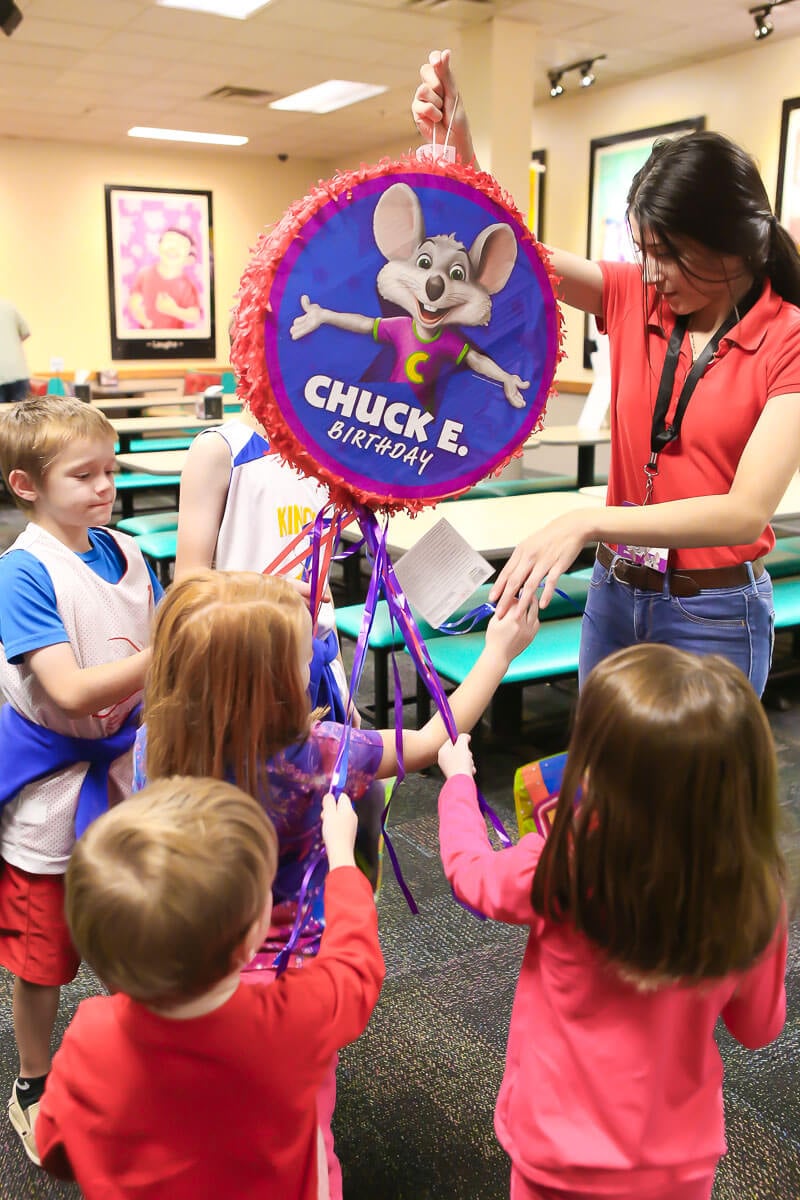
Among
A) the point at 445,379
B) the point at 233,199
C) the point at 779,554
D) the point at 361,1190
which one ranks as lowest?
the point at 361,1190

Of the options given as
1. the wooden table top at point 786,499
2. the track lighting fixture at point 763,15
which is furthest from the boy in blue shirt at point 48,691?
the track lighting fixture at point 763,15

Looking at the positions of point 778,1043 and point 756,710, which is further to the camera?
point 778,1043

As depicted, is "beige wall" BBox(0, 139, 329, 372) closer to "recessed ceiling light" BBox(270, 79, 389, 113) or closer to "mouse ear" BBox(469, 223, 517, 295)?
"recessed ceiling light" BBox(270, 79, 389, 113)

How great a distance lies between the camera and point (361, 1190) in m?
1.43

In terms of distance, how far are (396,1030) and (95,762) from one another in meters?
0.83

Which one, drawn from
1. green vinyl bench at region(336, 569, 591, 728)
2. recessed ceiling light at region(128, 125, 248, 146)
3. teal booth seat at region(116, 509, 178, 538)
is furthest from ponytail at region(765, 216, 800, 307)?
recessed ceiling light at region(128, 125, 248, 146)

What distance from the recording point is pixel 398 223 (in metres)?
0.95

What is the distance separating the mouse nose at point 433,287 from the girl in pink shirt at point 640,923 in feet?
1.32

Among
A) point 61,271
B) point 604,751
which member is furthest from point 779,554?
point 61,271

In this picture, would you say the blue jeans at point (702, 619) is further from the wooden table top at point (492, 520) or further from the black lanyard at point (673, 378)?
the wooden table top at point (492, 520)

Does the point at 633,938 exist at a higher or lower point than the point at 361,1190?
higher

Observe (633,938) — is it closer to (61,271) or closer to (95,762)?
(95,762)

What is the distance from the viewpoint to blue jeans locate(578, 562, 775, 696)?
133cm

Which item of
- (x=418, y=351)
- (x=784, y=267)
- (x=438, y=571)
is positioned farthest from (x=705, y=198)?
(x=438, y=571)
